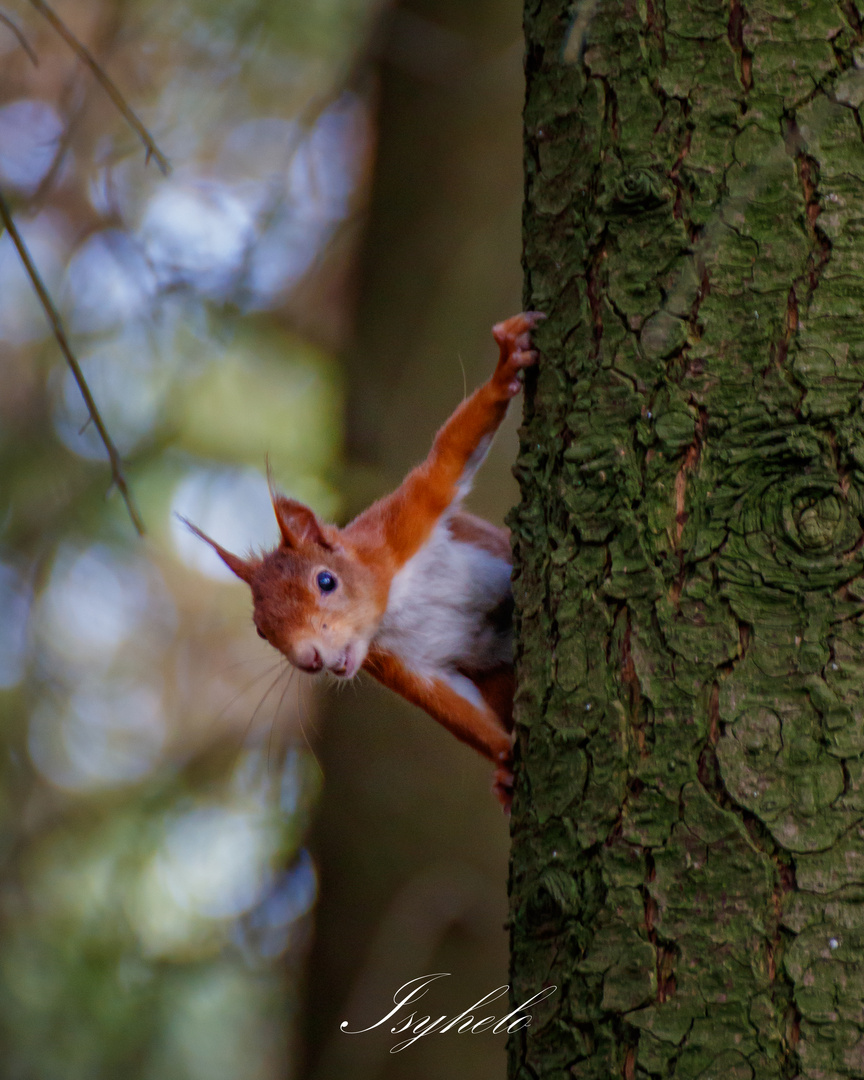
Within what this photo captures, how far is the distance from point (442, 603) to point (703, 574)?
4.34ft

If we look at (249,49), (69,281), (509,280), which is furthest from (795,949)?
(249,49)

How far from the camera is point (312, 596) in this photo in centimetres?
236

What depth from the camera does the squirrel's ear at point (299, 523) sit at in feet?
8.05

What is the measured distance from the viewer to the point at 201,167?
504 centimetres

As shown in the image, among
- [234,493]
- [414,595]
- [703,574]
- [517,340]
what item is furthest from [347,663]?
[234,493]

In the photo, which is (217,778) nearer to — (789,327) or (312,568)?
(312,568)

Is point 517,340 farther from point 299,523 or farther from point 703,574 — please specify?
point 299,523

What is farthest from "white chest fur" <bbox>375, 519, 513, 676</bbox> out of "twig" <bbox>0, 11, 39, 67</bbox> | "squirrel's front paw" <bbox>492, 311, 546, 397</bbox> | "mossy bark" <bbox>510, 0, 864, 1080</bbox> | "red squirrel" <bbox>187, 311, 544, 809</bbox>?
"twig" <bbox>0, 11, 39, 67</bbox>

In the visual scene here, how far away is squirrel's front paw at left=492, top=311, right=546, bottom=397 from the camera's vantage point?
1543mm

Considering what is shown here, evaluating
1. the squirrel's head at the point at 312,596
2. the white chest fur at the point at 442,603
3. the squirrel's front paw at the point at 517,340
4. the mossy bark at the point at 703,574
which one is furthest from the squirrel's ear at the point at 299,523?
the mossy bark at the point at 703,574

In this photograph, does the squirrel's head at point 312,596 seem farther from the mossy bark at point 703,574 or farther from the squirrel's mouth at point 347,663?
the mossy bark at point 703,574

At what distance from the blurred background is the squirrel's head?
359 millimetres

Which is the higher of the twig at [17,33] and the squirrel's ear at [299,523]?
the twig at [17,33]

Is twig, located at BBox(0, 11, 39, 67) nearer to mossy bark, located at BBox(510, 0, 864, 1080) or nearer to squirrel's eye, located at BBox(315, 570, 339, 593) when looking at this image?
mossy bark, located at BBox(510, 0, 864, 1080)
